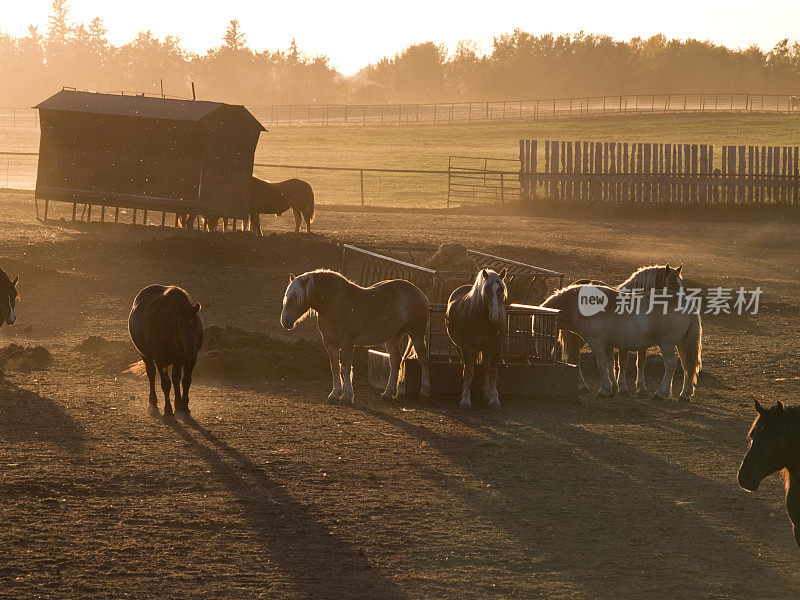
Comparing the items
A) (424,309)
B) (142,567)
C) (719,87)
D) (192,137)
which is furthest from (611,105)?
(142,567)

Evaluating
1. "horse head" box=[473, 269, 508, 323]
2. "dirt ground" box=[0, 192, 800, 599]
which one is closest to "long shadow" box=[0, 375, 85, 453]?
"dirt ground" box=[0, 192, 800, 599]

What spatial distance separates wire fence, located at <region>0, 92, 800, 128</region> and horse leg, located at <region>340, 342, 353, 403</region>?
83299mm

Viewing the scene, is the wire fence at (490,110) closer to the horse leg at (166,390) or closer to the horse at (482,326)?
the horse at (482,326)

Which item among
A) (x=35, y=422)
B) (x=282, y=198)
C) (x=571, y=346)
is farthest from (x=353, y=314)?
(x=282, y=198)

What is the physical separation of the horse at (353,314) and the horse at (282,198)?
18.3 metres

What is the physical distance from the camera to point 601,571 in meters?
7.88

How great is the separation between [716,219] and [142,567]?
114ft

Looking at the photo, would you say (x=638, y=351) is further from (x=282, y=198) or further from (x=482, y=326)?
(x=282, y=198)

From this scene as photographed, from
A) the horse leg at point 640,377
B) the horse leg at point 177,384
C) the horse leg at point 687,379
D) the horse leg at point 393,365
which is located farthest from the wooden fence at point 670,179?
the horse leg at point 177,384

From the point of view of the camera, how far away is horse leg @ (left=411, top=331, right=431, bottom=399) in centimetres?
1427

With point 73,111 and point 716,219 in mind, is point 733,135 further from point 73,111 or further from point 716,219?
point 73,111

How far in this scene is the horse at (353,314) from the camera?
13.9m

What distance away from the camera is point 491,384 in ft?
45.5

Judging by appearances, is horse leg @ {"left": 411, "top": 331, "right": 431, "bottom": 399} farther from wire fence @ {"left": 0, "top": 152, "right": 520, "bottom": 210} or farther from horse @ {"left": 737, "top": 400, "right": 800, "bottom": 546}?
wire fence @ {"left": 0, "top": 152, "right": 520, "bottom": 210}
